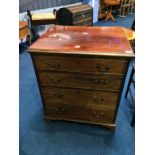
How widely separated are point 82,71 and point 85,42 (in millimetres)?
263

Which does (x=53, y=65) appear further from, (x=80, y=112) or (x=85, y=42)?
(x=80, y=112)

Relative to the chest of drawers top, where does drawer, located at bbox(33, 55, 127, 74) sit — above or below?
below

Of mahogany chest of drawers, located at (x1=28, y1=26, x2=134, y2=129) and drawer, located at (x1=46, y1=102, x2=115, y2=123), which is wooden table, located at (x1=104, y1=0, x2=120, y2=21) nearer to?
mahogany chest of drawers, located at (x1=28, y1=26, x2=134, y2=129)

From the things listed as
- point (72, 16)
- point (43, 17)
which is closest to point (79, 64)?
point (43, 17)

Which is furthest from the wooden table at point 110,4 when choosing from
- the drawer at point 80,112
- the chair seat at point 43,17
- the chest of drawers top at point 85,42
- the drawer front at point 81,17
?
the drawer at point 80,112

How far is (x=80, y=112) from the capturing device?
1723 mm

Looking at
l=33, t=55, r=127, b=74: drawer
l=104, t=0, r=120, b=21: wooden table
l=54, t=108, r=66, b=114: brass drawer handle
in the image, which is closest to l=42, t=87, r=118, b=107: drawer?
l=54, t=108, r=66, b=114: brass drawer handle

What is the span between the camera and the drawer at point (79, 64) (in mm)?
→ 1360

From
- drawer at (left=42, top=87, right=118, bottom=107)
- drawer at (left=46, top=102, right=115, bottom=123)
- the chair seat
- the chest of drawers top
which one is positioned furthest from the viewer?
the chair seat

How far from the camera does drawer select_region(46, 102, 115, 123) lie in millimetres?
1666

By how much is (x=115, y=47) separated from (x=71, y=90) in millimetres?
574
